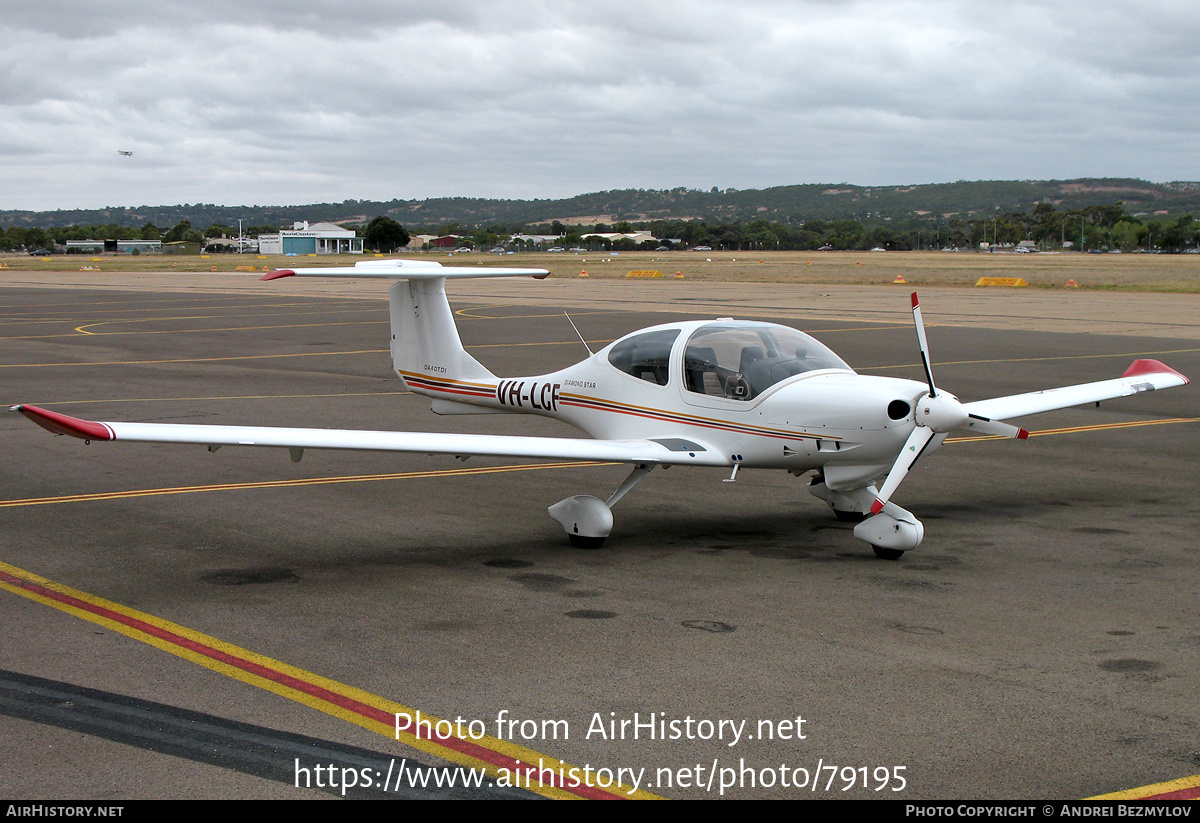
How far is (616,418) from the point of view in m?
11.4

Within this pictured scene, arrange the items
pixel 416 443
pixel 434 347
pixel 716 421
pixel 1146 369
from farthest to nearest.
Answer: pixel 1146 369 → pixel 434 347 → pixel 716 421 → pixel 416 443

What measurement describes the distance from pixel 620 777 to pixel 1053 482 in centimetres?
952

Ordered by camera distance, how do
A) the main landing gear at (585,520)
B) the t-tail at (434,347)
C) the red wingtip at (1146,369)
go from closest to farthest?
the main landing gear at (585,520), the t-tail at (434,347), the red wingtip at (1146,369)

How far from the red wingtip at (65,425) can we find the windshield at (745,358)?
517cm

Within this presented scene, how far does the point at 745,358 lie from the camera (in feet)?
34.8

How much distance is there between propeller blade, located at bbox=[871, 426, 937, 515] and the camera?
9234mm

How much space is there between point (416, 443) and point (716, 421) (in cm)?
281

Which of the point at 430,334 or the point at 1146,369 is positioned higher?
the point at 430,334

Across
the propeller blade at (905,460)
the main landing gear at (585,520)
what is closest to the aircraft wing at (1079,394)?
the propeller blade at (905,460)

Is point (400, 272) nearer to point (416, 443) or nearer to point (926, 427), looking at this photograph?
point (416, 443)

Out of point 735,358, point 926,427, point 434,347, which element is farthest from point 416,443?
point 926,427

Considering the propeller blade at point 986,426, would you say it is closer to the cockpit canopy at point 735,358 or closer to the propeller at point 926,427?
the propeller at point 926,427

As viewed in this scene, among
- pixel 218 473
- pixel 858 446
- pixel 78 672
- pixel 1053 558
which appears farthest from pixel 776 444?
pixel 218 473

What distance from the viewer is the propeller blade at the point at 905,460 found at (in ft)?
30.3
